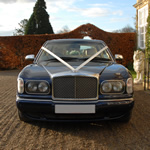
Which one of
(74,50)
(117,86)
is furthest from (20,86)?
(74,50)

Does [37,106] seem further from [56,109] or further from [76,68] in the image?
[76,68]

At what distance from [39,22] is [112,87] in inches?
1380

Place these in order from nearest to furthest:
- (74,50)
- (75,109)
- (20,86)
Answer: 1. (75,109)
2. (20,86)
3. (74,50)

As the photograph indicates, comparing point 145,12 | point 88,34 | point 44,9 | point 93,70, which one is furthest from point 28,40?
point 44,9

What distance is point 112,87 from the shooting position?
3.57 metres

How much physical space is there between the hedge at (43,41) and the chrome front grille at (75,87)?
14463mm

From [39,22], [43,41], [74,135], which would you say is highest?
[39,22]

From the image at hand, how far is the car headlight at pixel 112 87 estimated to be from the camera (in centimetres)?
353

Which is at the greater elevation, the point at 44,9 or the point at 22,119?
the point at 44,9

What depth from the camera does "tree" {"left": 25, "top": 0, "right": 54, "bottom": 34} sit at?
3656 cm

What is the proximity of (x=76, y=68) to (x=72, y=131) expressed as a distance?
101 centimetres

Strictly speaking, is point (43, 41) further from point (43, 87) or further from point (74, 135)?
point (74, 135)

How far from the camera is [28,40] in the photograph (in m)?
18.2

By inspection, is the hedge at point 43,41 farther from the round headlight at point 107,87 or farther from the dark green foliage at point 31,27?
the dark green foliage at point 31,27
